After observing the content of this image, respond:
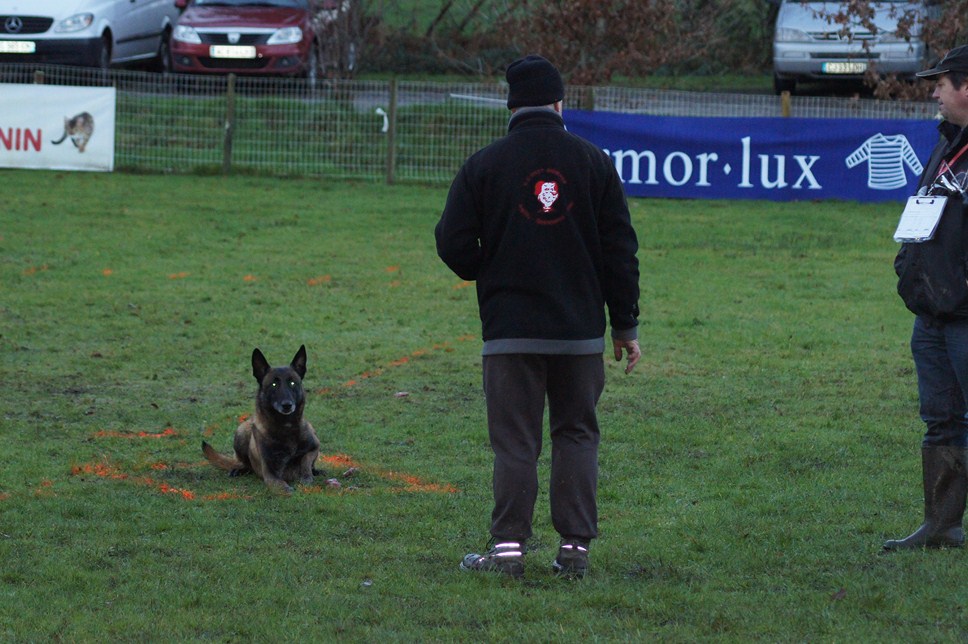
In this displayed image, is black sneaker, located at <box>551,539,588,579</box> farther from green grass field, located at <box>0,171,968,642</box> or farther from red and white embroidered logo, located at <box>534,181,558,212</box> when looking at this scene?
red and white embroidered logo, located at <box>534,181,558,212</box>

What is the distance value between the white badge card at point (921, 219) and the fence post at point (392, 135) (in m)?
15.3

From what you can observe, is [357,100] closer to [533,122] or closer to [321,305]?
[321,305]

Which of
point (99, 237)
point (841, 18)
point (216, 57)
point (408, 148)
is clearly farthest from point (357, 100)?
point (841, 18)

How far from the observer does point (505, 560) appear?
5398 millimetres

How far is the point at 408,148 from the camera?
20859 mm

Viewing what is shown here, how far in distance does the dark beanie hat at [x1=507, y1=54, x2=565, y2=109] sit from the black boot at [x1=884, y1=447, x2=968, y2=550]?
7.32 feet

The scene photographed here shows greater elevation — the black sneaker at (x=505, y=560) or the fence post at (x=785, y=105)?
the fence post at (x=785, y=105)

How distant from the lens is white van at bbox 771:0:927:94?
2333 cm

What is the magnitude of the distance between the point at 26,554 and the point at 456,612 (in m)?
2.01

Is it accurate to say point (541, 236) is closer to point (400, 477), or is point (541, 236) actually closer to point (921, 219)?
point (921, 219)

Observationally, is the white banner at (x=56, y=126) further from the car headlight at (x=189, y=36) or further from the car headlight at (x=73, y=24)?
the car headlight at (x=189, y=36)

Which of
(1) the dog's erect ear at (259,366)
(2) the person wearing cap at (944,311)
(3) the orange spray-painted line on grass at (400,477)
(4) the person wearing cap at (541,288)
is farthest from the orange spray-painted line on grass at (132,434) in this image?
(2) the person wearing cap at (944,311)

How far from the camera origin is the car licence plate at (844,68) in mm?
23641

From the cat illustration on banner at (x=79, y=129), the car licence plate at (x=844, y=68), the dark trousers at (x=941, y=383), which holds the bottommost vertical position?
the dark trousers at (x=941, y=383)
